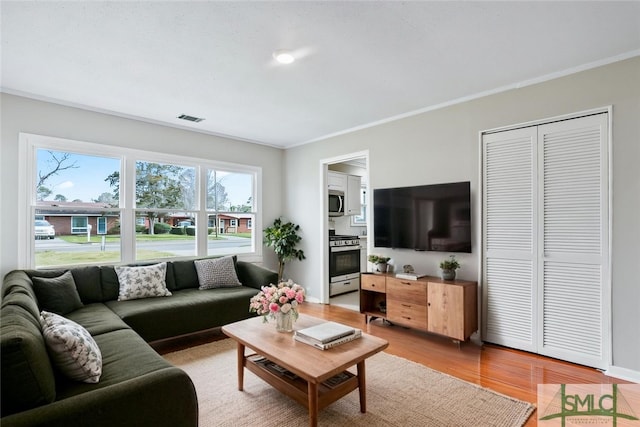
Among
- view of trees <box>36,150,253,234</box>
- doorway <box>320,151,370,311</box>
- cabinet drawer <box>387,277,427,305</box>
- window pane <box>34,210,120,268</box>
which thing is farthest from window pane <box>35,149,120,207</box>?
cabinet drawer <box>387,277,427,305</box>

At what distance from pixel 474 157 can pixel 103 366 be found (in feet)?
11.7

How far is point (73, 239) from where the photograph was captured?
3.64 m

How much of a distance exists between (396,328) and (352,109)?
103 inches

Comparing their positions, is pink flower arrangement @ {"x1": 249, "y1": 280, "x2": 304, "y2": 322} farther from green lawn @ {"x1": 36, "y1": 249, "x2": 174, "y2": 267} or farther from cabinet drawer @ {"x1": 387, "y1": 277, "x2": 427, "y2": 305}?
green lawn @ {"x1": 36, "y1": 249, "x2": 174, "y2": 267}

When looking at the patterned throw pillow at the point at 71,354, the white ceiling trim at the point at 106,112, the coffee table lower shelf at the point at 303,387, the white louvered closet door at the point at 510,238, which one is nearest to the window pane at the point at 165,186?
the white ceiling trim at the point at 106,112

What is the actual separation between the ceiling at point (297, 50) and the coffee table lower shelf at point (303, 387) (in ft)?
7.51

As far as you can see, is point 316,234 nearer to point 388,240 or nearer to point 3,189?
point 388,240

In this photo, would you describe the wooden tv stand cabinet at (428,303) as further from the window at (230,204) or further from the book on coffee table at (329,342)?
the window at (230,204)

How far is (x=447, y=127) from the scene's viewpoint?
11.7ft

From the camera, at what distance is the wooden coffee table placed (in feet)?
5.92

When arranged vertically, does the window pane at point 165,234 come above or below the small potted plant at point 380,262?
above

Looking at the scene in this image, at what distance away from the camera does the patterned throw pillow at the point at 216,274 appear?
12.9 feet

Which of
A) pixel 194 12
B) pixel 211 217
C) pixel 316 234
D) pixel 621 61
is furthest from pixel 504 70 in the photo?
pixel 211 217

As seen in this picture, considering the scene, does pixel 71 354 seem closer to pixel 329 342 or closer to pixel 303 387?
pixel 303 387
